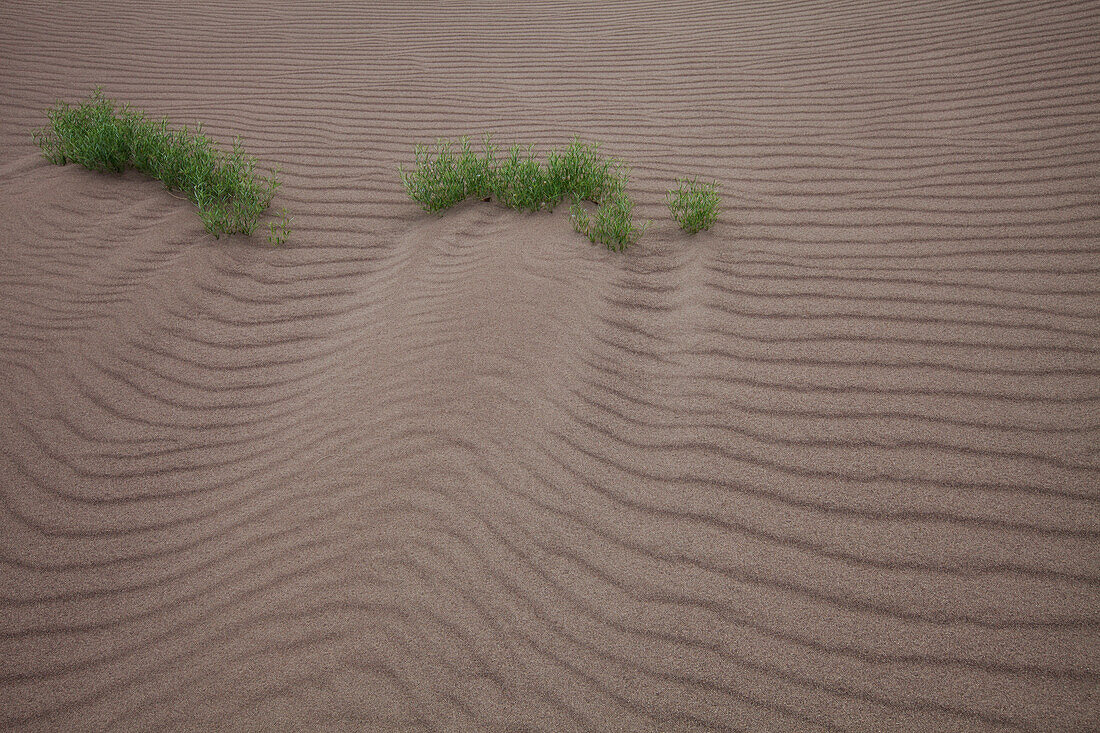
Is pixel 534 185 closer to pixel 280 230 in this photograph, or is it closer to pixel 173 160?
pixel 280 230

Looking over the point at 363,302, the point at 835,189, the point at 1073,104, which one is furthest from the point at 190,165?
the point at 1073,104

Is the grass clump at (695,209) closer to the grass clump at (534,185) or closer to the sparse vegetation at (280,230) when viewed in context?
the grass clump at (534,185)


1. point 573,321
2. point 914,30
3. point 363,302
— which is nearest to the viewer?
point 573,321

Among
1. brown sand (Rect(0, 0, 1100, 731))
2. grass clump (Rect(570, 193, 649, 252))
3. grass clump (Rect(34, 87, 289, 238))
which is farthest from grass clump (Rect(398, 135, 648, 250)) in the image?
grass clump (Rect(34, 87, 289, 238))

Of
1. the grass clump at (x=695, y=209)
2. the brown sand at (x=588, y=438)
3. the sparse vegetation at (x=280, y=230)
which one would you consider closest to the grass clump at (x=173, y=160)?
the sparse vegetation at (x=280, y=230)

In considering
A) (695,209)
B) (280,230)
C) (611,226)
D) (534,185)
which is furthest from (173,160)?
(695,209)

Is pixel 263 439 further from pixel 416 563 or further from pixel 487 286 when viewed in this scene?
pixel 487 286
